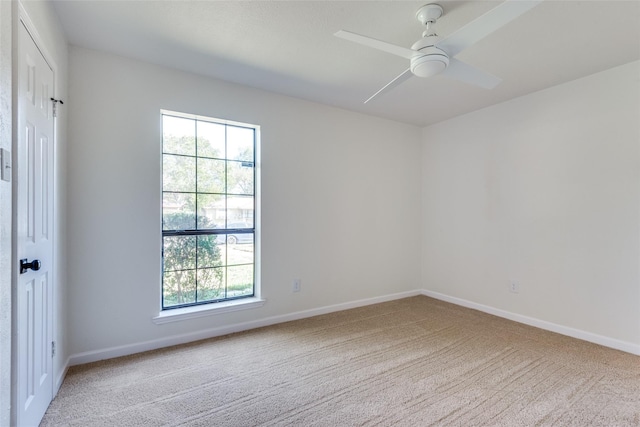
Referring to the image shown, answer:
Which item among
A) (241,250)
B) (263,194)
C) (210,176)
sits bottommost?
(241,250)

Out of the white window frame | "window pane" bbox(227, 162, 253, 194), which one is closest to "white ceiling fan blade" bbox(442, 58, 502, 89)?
the white window frame

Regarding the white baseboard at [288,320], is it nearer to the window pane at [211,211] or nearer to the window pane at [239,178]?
the window pane at [211,211]

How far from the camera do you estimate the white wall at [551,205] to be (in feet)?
8.69

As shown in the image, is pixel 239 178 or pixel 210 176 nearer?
pixel 210 176

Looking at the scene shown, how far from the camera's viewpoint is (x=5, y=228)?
1262 mm

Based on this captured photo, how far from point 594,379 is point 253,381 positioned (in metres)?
2.44

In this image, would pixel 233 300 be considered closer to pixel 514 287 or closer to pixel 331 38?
pixel 331 38

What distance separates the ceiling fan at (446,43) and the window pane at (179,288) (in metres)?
2.41

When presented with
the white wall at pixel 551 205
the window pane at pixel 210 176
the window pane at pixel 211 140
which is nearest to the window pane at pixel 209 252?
the window pane at pixel 210 176

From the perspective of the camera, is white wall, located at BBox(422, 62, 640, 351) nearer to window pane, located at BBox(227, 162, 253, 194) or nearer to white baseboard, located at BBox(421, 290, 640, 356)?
white baseboard, located at BBox(421, 290, 640, 356)

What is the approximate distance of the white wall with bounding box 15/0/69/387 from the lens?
6.04 feet

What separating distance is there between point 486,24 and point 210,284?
2.94 m

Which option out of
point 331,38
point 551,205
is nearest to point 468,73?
point 331,38

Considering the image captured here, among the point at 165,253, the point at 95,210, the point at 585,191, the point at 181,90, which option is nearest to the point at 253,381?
the point at 165,253
